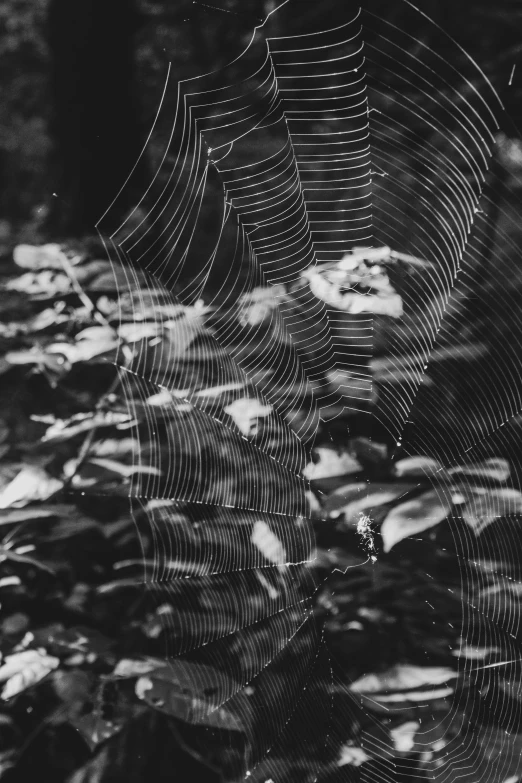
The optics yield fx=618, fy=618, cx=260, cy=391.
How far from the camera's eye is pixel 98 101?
3.43ft

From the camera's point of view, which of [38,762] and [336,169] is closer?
[336,169]

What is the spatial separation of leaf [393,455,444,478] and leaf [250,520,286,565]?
213mm

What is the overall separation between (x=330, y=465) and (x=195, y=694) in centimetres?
40

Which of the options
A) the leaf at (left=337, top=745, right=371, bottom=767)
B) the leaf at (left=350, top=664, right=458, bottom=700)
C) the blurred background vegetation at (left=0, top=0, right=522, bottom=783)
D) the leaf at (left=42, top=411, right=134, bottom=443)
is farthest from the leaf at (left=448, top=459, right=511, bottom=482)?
the leaf at (left=42, top=411, right=134, bottom=443)

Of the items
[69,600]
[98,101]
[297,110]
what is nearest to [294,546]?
[69,600]

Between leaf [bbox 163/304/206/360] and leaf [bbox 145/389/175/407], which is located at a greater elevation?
leaf [bbox 163/304/206/360]

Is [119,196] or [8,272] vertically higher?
[119,196]

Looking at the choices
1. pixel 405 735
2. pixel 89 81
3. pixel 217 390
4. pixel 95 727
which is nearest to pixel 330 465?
pixel 217 390

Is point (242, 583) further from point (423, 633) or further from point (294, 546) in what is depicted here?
point (423, 633)

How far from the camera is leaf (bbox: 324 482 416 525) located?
0.94m

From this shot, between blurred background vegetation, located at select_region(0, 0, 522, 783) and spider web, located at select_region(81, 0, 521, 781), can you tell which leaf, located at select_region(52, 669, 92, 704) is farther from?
spider web, located at select_region(81, 0, 521, 781)

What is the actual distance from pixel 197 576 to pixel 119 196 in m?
0.63

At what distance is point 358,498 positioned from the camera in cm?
95

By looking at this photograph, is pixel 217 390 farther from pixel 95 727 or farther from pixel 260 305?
pixel 95 727
